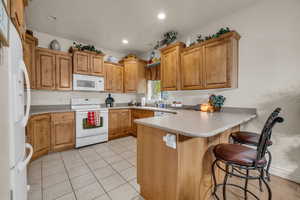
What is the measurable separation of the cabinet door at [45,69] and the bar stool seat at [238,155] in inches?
141

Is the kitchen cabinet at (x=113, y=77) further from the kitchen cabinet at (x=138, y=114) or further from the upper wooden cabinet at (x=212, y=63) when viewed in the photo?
the upper wooden cabinet at (x=212, y=63)

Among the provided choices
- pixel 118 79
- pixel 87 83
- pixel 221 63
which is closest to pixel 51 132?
pixel 87 83

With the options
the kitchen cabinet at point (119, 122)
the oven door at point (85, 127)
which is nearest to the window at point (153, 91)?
the kitchen cabinet at point (119, 122)

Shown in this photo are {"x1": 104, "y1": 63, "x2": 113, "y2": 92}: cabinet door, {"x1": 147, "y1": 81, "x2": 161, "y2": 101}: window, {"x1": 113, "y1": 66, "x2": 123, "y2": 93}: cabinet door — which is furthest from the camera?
{"x1": 147, "y1": 81, "x2": 161, "y2": 101}: window

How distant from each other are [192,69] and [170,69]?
0.58 m

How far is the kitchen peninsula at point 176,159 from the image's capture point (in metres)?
1.14

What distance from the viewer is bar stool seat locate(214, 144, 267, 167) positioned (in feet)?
3.59

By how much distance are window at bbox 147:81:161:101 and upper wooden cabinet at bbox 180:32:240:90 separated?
4.89 feet

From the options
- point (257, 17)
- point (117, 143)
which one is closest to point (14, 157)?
point (117, 143)

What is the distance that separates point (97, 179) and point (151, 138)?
1.26 meters

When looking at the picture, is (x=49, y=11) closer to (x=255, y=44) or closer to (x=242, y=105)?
(x=255, y=44)

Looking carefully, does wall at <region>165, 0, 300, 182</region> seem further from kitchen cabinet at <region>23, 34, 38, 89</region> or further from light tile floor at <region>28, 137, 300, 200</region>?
kitchen cabinet at <region>23, 34, 38, 89</region>

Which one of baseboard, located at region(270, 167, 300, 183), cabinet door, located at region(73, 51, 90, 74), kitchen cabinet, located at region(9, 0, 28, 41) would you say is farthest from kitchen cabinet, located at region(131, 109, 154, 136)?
kitchen cabinet, located at region(9, 0, 28, 41)

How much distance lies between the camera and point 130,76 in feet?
13.8
